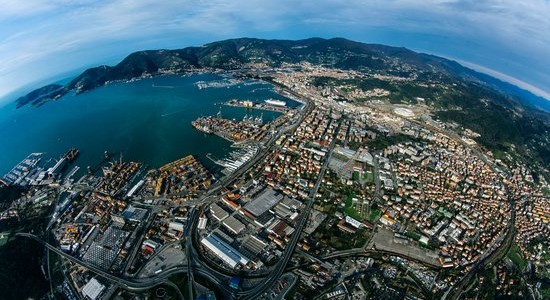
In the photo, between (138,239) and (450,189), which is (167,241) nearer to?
(138,239)

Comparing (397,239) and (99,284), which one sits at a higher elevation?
(99,284)

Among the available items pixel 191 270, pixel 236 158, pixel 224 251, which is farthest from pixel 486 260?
pixel 236 158

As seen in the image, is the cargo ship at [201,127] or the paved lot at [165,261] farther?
the cargo ship at [201,127]

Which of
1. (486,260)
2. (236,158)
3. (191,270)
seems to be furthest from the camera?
(236,158)

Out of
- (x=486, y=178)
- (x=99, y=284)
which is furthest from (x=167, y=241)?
(x=486, y=178)

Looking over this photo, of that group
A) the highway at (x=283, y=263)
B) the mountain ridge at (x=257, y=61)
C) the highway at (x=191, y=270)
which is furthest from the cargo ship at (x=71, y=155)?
the mountain ridge at (x=257, y=61)

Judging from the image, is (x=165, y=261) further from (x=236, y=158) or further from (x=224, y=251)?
(x=236, y=158)

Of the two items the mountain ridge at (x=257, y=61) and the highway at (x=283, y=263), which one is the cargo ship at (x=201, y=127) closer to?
the highway at (x=283, y=263)

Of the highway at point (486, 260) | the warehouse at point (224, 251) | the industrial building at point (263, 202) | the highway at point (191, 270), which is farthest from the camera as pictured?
the industrial building at point (263, 202)

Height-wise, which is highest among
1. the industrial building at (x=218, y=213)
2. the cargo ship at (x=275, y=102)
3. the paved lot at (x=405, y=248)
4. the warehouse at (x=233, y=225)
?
the cargo ship at (x=275, y=102)
